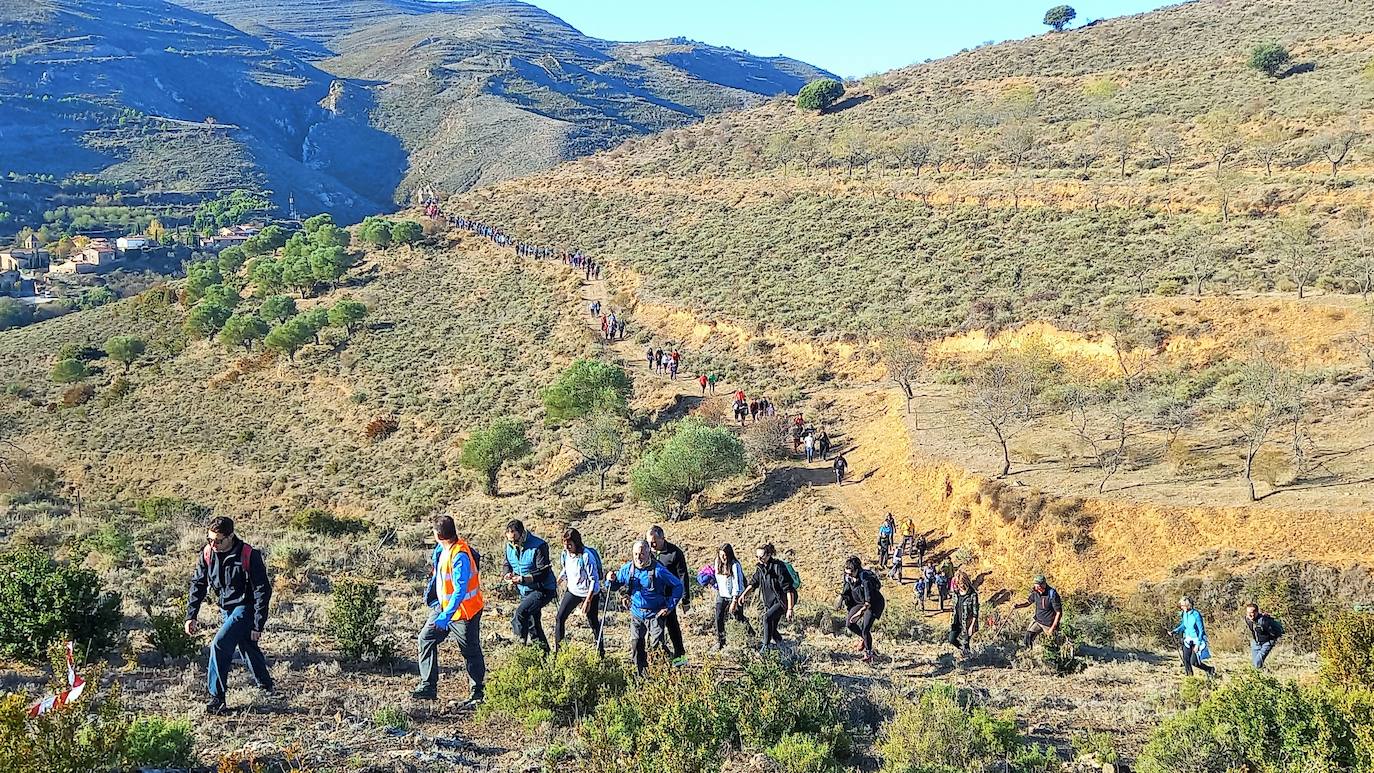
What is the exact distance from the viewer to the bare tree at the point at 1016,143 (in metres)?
40.7

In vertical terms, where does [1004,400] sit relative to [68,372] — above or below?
below

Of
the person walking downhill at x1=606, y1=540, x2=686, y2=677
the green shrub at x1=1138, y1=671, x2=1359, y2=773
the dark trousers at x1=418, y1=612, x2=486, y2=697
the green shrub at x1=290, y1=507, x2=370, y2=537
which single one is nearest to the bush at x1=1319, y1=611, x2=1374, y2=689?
the green shrub at x1=1138, y1=671, x2=1359, y2=773

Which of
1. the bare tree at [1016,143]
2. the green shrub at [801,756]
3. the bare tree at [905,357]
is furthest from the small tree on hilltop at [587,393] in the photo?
the bare tree at [1016,143]

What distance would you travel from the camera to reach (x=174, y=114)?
13312 centimetres

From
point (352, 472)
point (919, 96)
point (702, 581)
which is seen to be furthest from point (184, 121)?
point (702, 581)

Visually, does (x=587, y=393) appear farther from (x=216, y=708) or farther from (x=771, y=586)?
(x=216, y=708)

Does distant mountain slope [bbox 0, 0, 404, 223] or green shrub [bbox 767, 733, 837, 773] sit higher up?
distant mountain slope [bbox 0, 0, 404, 223]

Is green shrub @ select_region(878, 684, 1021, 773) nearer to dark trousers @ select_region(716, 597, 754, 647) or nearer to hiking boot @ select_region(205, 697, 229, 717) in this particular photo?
dark trousers @ select_region(716, 597, 754, 647)

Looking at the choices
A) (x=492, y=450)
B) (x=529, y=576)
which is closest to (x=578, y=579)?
(x=529, y=576)

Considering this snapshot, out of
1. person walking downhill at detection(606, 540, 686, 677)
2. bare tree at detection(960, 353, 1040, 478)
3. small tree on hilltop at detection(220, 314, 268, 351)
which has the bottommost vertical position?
person walking downhill at detection(606, 540, 686, 677)

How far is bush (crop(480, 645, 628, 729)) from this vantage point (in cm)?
659

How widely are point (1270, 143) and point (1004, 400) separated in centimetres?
2398

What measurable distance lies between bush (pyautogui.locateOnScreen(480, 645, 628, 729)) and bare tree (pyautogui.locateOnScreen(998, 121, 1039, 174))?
3820cm

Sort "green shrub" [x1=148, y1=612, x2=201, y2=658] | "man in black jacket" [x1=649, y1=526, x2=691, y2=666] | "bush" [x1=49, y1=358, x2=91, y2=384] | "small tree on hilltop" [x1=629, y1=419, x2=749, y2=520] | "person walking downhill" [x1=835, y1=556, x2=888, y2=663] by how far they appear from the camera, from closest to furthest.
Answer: "man in black jacket" [x1=649, y1=526, x2=691, y2=666] < "green shrub" [x1=148, y1=612, x2=201, y2=658] < "person walking downhill" [x1=835, y1=556, x2=888, y2=663] < "small tree on hilltop" [x1=629, y1=419, x2=749, y2=520] < "bush" [x1=49, y1=358, x2=91, y2=384]
